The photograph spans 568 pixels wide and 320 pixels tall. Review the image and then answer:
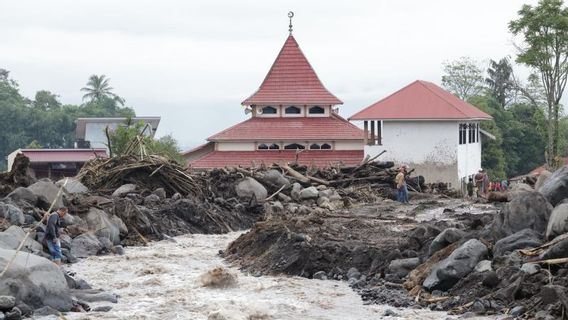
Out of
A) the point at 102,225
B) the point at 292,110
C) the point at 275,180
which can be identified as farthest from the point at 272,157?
the point at 102,225

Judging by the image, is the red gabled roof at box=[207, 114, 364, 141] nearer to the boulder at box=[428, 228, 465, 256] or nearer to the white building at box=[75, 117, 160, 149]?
the white building at box=[75, 117, 160, 149]

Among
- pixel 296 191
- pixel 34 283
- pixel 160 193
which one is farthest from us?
pixel 296 191

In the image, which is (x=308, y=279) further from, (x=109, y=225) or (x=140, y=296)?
(x=109, y=225)

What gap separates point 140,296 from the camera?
15.6 m

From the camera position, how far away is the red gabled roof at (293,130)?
45781 millimetres

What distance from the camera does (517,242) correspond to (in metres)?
15.0

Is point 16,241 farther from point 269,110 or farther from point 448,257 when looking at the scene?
point 269,110

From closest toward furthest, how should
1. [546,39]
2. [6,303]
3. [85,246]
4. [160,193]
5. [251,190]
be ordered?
[6,303] < [85,246] < [160,193] < [251,190] < [546,39]

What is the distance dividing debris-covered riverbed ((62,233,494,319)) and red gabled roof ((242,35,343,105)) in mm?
27854

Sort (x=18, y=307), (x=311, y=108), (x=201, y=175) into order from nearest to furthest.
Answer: (x=18, y=307) < (x=201, y=175) < (x=311, y=108)

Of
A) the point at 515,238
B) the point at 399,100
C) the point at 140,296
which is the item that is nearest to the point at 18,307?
the point at 140,296

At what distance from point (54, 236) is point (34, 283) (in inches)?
137

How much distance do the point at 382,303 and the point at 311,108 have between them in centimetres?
3377

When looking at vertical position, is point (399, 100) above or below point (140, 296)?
above
